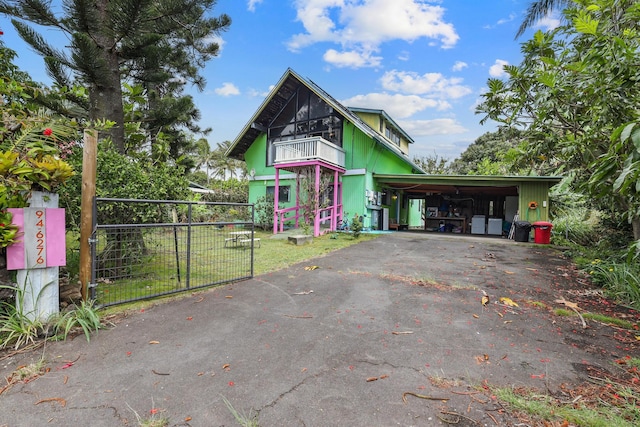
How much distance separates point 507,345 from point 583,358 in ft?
1.99

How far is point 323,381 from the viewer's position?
2.29 meters

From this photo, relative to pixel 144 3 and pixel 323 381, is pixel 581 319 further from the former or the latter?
pixel 144 3

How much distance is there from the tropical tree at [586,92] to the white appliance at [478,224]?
28.9ft

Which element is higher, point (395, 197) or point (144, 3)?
point (144, 3)

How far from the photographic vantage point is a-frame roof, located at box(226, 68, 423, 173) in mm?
13359

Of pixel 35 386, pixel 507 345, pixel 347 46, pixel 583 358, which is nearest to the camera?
pixel 35 386

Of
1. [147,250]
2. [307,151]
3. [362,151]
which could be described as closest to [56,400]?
[147,250]

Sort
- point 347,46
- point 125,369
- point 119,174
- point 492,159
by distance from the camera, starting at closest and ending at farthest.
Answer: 1. point 125,369
2. point 119,174
3. point 347,46
4. point 492,159

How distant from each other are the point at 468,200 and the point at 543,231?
24.7 feet

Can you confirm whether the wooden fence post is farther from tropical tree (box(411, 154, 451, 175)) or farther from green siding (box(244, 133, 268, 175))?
tropical tree (box(411, 154, 451, 175))

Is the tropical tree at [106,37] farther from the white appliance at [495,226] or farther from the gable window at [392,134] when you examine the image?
the white appliance at [495,226]

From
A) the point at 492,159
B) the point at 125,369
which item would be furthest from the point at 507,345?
the point at 492,159

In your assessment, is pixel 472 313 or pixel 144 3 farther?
pixel 144 3

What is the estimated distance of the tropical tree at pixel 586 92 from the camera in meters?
3.16
